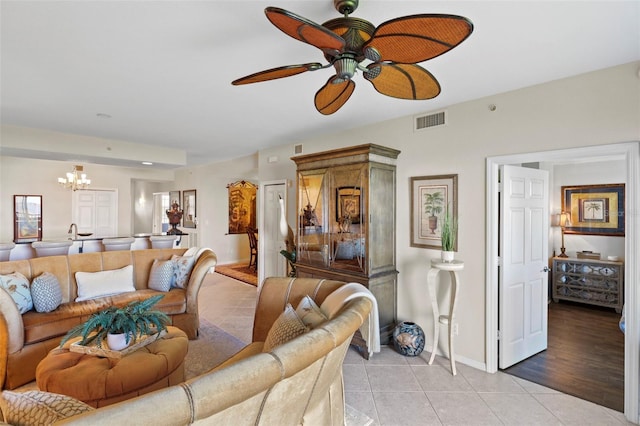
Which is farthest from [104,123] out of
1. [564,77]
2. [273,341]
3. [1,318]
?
[564,77]

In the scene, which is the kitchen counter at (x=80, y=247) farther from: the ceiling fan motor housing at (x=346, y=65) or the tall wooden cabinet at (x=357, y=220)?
the ceiling fan motor housing at (x=346, y=65)

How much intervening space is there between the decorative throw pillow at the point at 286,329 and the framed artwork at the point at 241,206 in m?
6.75

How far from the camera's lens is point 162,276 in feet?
12.9

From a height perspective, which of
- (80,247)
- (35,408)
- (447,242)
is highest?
(447,242)

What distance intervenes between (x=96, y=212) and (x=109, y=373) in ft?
23.2

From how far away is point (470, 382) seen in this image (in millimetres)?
2803

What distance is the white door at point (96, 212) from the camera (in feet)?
24.1

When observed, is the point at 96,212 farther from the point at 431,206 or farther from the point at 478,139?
the point at 478,139

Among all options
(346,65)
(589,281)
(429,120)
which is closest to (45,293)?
(346,65)

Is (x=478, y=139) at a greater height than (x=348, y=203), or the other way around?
(x=478, y=139)

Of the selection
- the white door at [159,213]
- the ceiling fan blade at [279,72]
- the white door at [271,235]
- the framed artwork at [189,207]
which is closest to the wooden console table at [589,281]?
the white door at [271,235]

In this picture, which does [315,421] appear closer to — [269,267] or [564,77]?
[564,77]

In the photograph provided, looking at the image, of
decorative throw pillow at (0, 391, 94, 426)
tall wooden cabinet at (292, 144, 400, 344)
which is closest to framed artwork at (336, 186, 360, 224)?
tall wooden cabinet at (292, 144, 400, 344)

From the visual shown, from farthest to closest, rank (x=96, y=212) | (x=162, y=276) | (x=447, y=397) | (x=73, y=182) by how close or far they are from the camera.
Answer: (x=96, y=212), (x=73, y=182), (x=162, y=276), (x=447, y=397)
